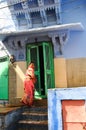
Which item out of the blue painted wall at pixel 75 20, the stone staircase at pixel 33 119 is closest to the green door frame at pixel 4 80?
the stone staircase at pixel 33 119

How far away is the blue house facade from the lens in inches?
340

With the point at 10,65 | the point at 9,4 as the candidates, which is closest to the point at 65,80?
the point at 10,65

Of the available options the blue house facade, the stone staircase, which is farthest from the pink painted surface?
the blue house facade

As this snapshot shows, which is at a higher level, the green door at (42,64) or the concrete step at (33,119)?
the green door at (42,64)

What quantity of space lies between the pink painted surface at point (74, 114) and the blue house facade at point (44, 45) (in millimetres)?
2989

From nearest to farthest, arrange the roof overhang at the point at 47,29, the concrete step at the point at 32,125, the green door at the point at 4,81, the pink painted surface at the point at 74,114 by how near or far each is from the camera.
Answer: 1. the pink painted surface at the point at 74,114
2. the concrete step at the point at 32,125
3. the roof overhang at the point at 47,29
4. the green door at the point at 4,81

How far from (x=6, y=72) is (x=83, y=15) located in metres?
3.63

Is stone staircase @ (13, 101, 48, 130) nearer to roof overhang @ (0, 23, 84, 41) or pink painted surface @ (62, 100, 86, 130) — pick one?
pink painted surface @ (62, 100, 86, 130)

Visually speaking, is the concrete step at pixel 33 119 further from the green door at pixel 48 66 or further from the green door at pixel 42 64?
the green door at pixel 48 66

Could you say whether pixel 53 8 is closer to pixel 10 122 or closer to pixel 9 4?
pixel 9 4

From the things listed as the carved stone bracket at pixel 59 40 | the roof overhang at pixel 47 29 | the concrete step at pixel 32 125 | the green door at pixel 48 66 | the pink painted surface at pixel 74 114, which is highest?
the roof overhang at pixel 47 29

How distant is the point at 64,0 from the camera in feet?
29.5

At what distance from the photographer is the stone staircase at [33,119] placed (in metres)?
7.20

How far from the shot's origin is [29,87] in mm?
8297
